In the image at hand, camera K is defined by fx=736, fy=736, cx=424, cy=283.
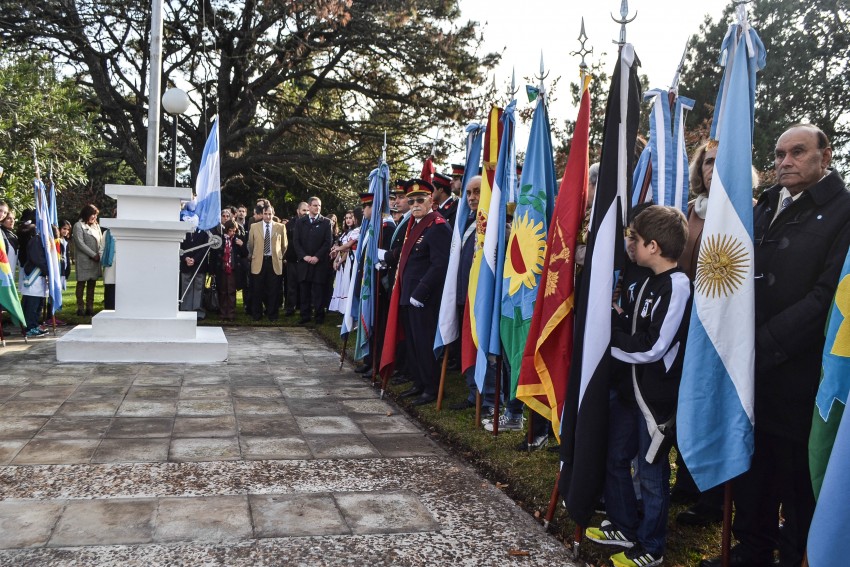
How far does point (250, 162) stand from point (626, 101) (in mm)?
14657

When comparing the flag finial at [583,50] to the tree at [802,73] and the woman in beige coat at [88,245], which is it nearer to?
the woman in beige coat at [88,245]

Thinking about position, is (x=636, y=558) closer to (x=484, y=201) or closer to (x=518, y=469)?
(x=518, y=469)

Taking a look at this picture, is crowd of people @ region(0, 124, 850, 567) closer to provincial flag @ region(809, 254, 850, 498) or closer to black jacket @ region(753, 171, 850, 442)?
black jacket @ region(753, 171, 850, 442)

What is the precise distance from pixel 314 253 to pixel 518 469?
26.1 feet

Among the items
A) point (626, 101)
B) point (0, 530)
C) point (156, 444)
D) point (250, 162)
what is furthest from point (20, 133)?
point (626, 101)

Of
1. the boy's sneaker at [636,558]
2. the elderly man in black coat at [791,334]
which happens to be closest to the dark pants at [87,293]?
the boy's sneaker at [636,558]

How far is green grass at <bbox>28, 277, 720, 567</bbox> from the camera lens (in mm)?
3281

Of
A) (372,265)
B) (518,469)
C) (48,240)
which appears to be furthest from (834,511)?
(48,240)

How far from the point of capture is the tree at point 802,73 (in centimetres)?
2055

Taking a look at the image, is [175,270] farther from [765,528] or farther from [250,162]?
[250,162]

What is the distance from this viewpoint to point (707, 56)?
24594 mm

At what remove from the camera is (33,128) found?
35.8 feet

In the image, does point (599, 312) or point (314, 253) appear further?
point (314, 253)

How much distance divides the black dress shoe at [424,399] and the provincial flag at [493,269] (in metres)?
1.18
